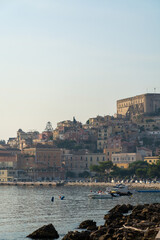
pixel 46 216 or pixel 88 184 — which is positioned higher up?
pixel 88 184

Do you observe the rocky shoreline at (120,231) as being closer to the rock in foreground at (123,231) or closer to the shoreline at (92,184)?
the rock in foreground at (123,231)

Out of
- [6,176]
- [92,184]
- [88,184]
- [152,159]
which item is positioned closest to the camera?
[92,184]

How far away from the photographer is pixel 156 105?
196 metres

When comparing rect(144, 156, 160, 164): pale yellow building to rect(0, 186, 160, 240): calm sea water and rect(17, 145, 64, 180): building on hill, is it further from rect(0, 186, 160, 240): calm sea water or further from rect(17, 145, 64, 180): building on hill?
rect(0, 186, 160, 240): calm sea water

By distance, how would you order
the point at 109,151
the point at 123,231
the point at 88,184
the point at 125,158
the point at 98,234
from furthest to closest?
1. the point at 109,151
2. the point at 125,158
3. the point at 88,184
4. the point at 98,234
5. the point at 123,231

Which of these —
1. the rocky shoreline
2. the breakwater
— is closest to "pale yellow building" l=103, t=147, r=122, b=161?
the breakwater

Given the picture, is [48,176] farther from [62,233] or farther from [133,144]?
[62,233]

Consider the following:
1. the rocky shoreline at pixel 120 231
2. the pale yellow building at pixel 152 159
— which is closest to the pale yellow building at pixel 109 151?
the pale yellow building at pixel 152 159

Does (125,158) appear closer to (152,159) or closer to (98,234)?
(152,159)

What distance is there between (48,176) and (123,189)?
68325 millimetres

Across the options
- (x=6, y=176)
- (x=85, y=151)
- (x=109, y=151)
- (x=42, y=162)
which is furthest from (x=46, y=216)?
(x=85, y=151)

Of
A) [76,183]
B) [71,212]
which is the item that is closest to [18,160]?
[76,183]

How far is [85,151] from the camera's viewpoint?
17388 centimetres

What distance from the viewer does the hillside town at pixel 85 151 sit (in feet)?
535
